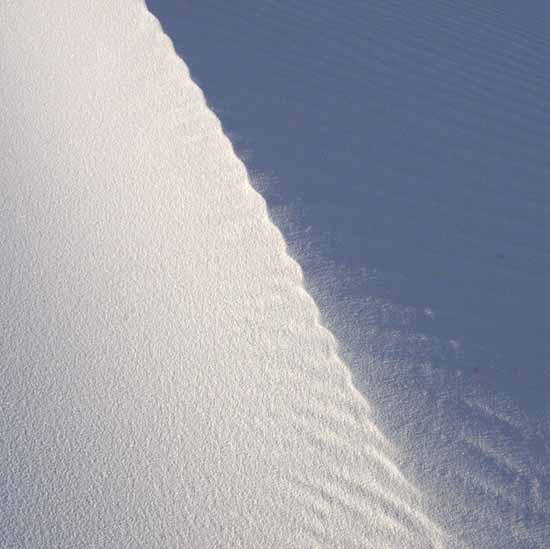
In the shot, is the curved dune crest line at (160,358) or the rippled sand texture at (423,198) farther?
the rippled sand texture at (423,198)

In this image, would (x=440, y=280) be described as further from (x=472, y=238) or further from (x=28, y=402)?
(x=28, y=402)

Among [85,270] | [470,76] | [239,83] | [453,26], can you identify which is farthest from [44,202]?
[453,26]

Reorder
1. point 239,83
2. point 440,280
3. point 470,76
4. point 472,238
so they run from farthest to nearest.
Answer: point 470,76, point 239,83, point 472,238, point 440,280

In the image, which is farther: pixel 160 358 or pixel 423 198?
pixel 423 198

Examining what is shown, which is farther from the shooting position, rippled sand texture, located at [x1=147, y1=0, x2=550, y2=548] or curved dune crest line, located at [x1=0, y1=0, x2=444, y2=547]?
rippled sand texture, located at [x1=147, y1=0, x2=550, y2=548]
